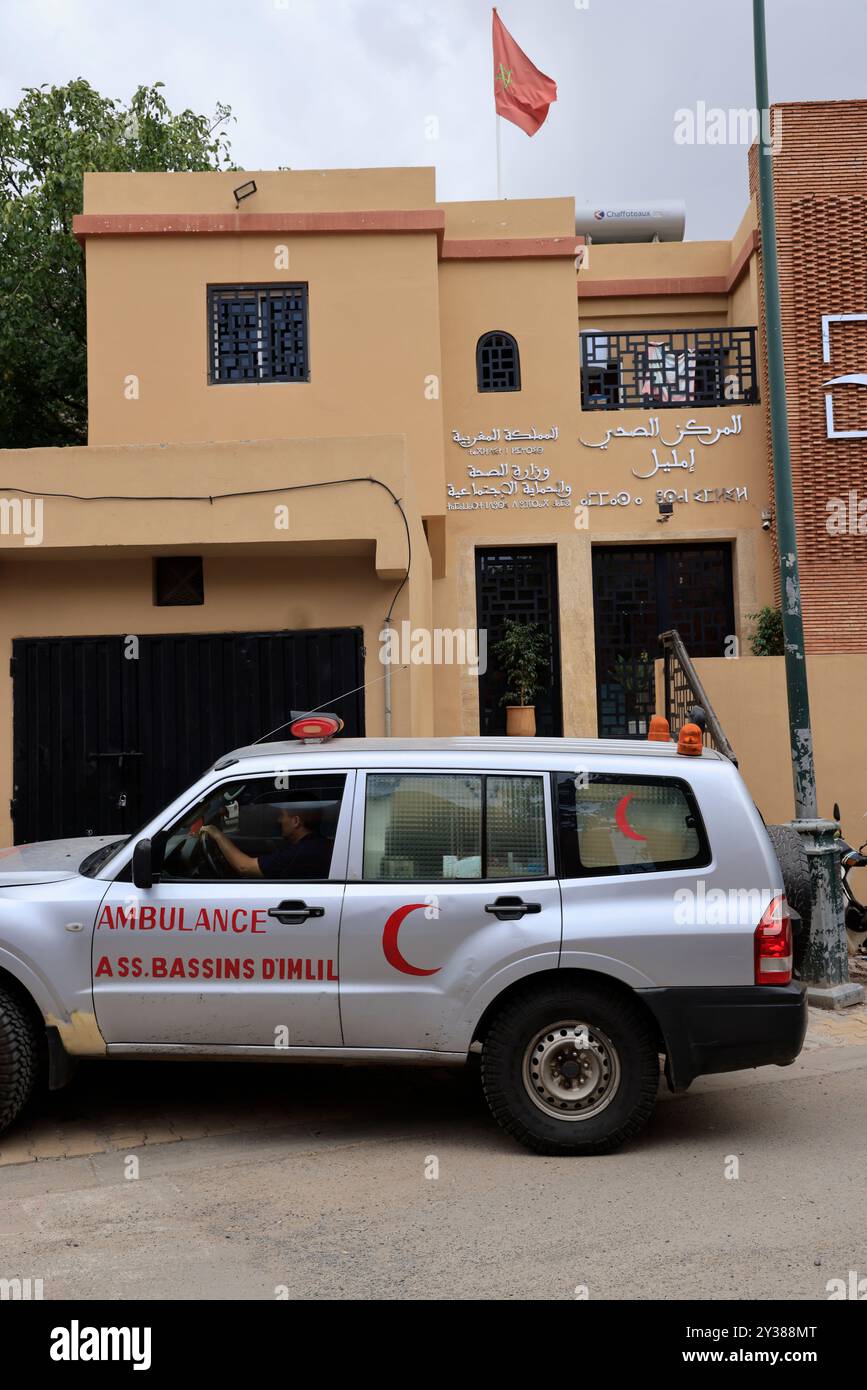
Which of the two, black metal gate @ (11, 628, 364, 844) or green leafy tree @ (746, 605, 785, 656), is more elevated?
green leafy tree @ (746, 605, 785, 656)

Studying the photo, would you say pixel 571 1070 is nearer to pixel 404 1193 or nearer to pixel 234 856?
pixel 404 1193

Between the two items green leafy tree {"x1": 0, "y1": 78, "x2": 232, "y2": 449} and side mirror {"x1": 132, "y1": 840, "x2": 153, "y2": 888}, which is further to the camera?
green leafy tree {"x1": 0, "y1": 78, "x2": 232, "y2": 449}

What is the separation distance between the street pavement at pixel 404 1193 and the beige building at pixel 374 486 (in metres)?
3.95

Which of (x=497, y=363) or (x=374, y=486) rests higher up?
(x=497, y=363)

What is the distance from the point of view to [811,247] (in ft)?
48.0

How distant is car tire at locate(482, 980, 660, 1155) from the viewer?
4.91 metres

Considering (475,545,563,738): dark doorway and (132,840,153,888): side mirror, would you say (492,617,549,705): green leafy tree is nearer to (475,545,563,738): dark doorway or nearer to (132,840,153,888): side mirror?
(475,545,563,738): dark doorway

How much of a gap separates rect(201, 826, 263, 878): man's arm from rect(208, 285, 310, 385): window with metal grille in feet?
30.6

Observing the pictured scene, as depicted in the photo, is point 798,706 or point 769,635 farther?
point 769,635

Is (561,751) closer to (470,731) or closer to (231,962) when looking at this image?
(231,962)

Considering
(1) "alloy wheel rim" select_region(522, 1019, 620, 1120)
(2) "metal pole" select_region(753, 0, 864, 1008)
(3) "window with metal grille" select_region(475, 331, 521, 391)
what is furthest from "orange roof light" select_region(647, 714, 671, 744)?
(3) "window with metal grille" select_region(475, 331, 521, 391)

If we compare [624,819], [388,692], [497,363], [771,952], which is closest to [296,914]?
[624,819]

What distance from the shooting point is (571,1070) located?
194 inches

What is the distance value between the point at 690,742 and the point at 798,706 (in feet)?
11.8
